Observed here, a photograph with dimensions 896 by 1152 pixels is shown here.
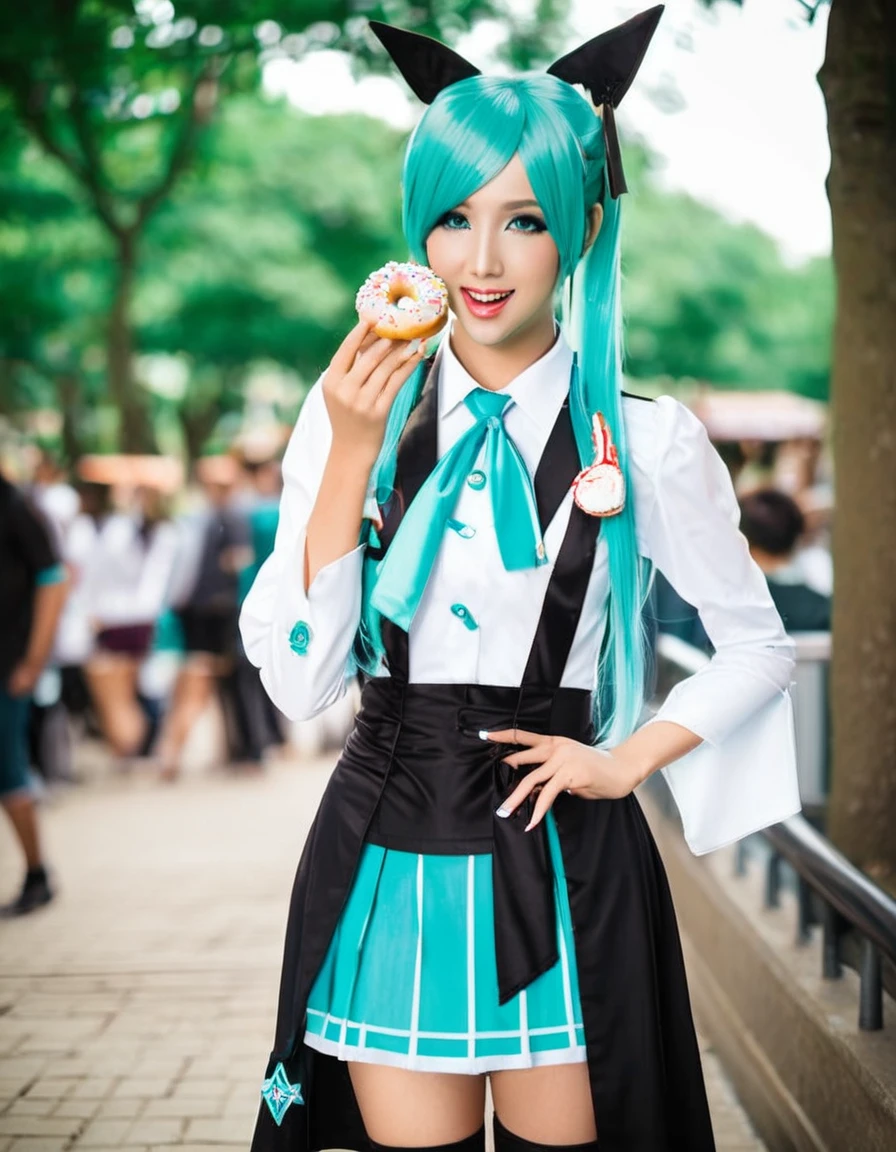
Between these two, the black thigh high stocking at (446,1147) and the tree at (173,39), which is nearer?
the black thigh high stocking at (446,1147)

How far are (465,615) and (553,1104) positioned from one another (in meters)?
0.70

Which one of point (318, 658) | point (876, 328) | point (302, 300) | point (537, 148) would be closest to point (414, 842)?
point (318, 658)

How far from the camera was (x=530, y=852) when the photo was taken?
203cm

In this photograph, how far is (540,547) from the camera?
2.04 m

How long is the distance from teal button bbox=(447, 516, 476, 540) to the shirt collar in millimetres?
182

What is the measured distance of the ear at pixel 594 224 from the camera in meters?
2.19

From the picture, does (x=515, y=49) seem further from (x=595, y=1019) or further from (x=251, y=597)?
(x=595, y=1019)

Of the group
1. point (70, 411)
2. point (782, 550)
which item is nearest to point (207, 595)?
point (782, 550)

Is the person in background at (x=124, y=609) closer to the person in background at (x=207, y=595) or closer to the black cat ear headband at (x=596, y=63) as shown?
the person in background at (x=207, y=595)

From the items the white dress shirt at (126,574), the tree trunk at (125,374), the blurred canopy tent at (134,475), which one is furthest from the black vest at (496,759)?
the tree trunk at (125,374)

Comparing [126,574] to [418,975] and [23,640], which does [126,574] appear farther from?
[418,975]

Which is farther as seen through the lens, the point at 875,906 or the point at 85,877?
the point at 85,877

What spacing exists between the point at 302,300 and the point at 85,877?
14258mm

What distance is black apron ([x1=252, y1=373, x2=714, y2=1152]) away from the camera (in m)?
2.02
